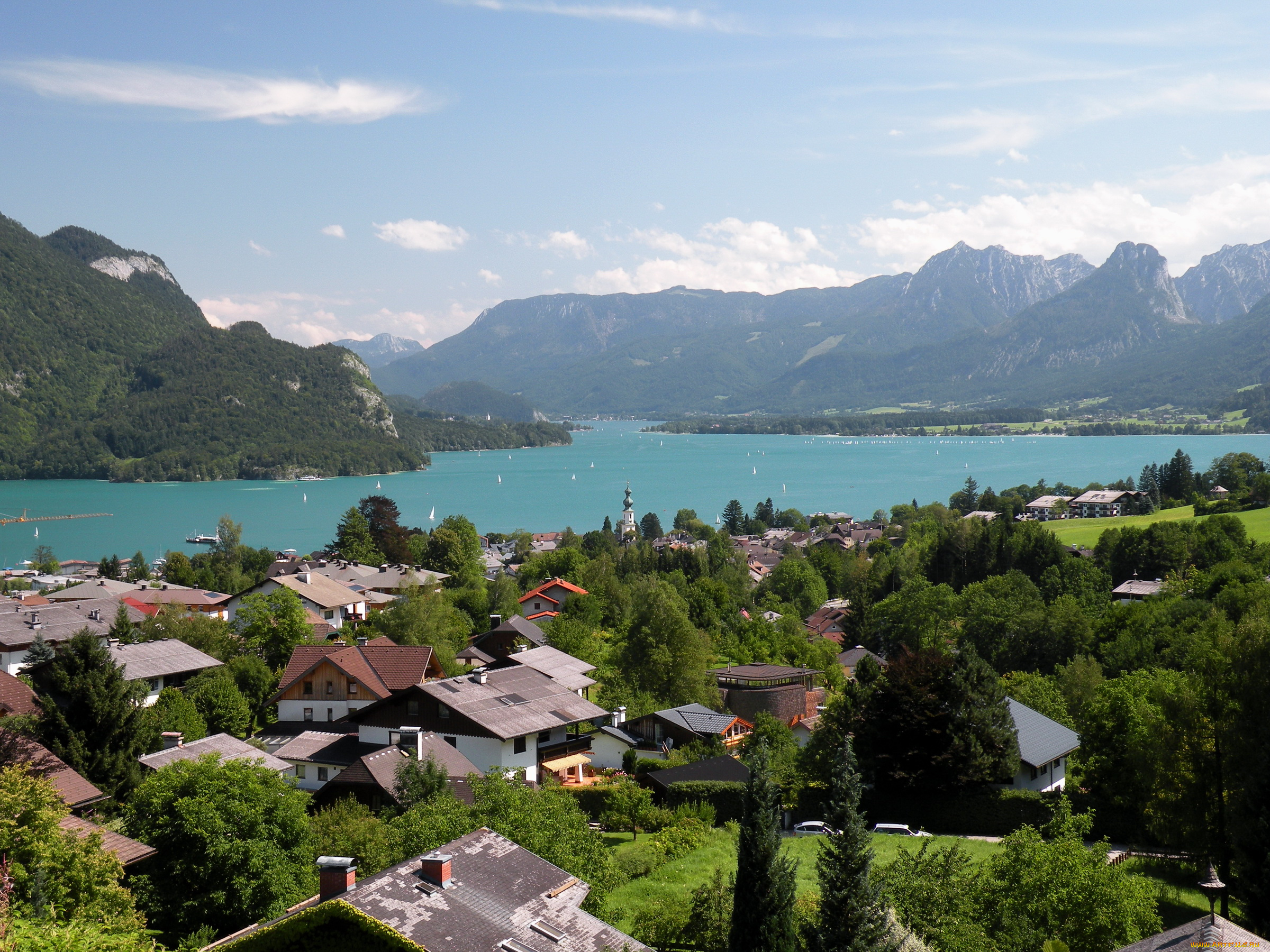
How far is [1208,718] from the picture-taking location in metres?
16.2

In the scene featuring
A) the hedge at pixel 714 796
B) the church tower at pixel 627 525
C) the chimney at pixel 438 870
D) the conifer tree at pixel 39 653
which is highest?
the chimney at pixel 438 870

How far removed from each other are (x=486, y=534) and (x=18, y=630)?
6821 cm

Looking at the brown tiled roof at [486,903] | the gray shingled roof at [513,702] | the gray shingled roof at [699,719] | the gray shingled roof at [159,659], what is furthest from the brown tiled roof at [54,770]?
the gray shingled roof at [699,719]

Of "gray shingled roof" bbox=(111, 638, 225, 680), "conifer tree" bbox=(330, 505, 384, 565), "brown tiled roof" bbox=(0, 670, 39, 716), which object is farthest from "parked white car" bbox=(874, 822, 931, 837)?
"conifer tree" bbox=(330, 505, 384, 565)

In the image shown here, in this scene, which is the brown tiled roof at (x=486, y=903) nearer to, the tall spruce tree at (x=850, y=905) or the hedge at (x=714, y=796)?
the tall spruce tree at (x=850, y=905)

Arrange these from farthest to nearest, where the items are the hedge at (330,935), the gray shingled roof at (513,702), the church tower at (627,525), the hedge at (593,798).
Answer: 1. the church tower at (627,525)
2. the gray shingled roof at (513,702)
3. the hedge at (593,798)
4. the hedge at (330,935)

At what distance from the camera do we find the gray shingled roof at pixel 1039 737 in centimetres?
2155


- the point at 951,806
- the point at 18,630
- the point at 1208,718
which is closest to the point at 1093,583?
the point at 951,806

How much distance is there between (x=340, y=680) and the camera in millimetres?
24672

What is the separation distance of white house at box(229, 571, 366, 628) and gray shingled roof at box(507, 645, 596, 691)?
13.0 meters

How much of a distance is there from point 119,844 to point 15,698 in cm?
946

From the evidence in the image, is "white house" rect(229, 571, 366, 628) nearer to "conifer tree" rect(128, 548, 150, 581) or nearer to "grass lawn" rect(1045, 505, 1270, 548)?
"conifer tree" rect(128, 548, 150, 581)

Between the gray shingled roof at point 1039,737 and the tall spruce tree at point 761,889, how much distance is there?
12034 mm

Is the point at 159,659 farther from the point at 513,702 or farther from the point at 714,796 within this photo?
the point at 714,796
